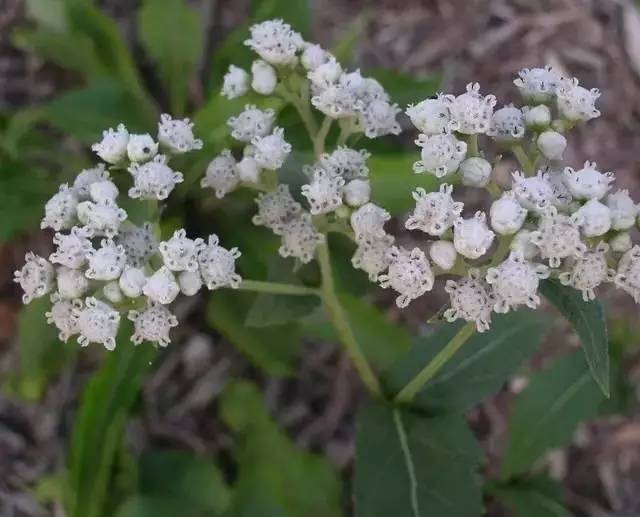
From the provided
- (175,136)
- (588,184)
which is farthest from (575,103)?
(175,136)

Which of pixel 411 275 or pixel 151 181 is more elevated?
pixel 151 181

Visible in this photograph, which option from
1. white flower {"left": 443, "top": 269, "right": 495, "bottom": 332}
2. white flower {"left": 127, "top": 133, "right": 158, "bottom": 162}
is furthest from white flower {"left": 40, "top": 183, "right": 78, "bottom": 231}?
white flower {"left": 443, "top": 269, "right": 495, "bottom": 332}

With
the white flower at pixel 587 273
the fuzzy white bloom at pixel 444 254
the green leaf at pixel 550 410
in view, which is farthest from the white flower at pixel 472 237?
the green leaf at pixel 550 410

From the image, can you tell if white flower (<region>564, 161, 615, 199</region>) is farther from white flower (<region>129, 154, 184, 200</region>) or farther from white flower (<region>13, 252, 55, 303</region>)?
white flower (<region>13, 252, 55, 303</region>)

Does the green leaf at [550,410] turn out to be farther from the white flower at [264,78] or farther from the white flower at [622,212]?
the white flower at [264,78]

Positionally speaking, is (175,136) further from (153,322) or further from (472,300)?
(472,300)

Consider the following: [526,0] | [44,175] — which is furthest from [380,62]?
[44,175]

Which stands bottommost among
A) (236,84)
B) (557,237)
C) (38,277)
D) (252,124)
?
(557,237)

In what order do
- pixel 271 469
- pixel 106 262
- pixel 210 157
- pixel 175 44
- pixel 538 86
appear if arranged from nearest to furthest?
pixel 106 262, pixel 538 86, pixel 210 157, pixel 271 469, pixel 175 44
